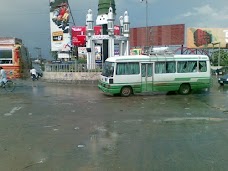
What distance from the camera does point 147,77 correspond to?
16.2 m

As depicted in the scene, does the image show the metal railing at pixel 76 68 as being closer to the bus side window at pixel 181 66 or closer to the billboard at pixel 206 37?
the bus side window at pixel 181 66

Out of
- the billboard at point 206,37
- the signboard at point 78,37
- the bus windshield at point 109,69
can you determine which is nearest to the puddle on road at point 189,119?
the bus windshield at point 109,69

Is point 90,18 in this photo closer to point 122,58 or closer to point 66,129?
point 122,58

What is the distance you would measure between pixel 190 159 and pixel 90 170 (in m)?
2.07

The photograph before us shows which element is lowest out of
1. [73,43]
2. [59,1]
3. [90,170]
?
[90,170]

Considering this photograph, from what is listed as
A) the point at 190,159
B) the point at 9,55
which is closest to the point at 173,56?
the point at 190,159

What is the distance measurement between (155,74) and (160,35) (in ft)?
158

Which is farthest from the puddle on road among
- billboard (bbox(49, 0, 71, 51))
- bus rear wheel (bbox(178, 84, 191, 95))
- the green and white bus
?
billboard (bbox(49, 0, 71, 51))

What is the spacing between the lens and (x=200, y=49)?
5991 cm

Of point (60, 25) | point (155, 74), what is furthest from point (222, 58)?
point (155, 74)

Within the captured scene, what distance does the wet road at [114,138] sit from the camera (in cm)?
555

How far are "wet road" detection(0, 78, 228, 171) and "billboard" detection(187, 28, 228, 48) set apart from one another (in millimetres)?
49304

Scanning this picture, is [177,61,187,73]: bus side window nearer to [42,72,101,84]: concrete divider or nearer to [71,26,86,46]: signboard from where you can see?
[42,72,101,84]: concrete divider

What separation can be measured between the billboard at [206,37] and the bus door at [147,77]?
149ft
